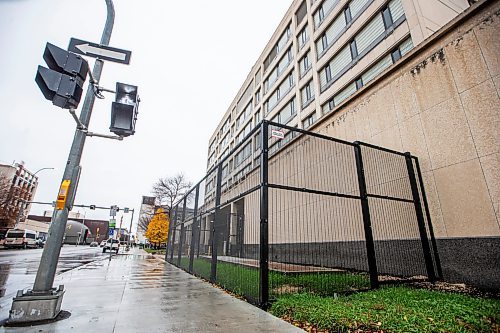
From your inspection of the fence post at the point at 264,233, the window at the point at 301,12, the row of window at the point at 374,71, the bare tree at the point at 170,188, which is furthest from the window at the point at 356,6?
the bare tree at the point at 170,188

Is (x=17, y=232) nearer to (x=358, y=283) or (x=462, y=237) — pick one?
(x=358, y=283)

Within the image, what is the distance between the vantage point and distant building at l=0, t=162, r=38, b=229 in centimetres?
3234

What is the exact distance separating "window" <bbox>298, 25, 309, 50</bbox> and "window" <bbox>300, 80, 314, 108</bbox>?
4.11 meters

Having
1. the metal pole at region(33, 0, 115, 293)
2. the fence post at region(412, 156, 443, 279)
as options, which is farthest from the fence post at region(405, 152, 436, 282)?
the metal pole at region(33, 0, 115, 293)

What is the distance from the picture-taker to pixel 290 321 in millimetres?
3373

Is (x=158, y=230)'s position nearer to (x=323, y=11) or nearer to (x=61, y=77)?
(x=323, y=11)

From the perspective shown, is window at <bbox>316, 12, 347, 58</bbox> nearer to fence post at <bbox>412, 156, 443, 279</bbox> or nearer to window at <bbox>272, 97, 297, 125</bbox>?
window at <bbox>272, 97, 297, 125</bbox>

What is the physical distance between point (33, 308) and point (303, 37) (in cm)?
2422

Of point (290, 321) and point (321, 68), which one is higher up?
point (321, 68)

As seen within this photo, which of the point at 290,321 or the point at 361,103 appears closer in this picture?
the point at 290,321

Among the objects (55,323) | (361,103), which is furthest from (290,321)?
(361,103)

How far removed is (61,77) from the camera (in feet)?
11.1

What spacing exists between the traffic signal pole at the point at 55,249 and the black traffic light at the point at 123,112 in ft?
1.80

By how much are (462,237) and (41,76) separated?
9.45 meters
